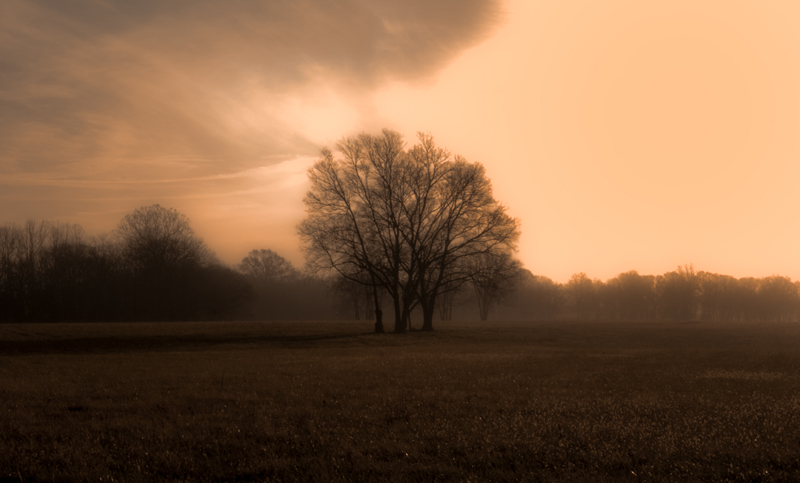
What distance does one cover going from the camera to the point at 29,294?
73.5 m

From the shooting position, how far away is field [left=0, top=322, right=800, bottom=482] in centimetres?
647

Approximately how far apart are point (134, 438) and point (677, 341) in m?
44.6

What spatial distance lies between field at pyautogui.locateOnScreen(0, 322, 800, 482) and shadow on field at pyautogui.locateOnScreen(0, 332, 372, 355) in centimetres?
1272

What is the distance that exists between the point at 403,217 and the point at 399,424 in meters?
37.5

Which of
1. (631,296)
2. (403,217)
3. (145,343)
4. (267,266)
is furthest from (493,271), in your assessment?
(631,296)

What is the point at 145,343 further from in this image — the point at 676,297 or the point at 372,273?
the point at 676,297

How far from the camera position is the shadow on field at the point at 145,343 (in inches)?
1142

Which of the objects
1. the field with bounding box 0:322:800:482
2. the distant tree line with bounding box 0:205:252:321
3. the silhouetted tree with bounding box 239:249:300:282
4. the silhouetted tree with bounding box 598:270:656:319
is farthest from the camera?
the silhouetted tree with bounding box 598:270:656:319

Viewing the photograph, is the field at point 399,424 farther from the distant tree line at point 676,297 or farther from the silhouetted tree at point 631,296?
the silhouetted tree at point 631,296

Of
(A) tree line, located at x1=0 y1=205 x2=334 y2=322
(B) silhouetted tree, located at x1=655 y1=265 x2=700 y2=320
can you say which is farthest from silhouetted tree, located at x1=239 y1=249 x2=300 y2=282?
(B) silhouetted tree, located at x1=655 y1=265 x2=700 y2=320

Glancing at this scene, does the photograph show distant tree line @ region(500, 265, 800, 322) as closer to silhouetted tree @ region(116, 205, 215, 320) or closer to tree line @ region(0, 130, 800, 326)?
tree line @ region(0, 130, 800, 326)

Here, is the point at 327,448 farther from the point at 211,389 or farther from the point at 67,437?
the point at 211,389

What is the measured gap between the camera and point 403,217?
46.0 metres

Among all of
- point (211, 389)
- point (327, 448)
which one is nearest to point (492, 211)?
point (211, 389)
